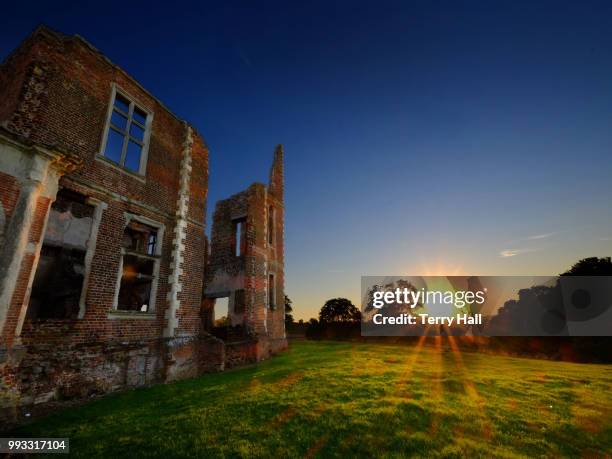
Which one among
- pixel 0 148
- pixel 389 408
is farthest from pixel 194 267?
pixel 389 408

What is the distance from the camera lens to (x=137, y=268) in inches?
482

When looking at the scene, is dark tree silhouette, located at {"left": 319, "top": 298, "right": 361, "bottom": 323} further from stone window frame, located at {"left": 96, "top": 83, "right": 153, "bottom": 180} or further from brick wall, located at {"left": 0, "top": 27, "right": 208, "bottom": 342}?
stone window frame, located at {"left": 96, "top": 83, "right": 153, "bottom": 180}

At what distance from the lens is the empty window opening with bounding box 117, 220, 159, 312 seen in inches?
413

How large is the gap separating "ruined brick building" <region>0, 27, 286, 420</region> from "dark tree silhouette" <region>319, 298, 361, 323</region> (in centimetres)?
4356

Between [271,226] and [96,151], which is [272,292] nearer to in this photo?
[271,226]

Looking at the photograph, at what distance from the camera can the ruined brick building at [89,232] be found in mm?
6551

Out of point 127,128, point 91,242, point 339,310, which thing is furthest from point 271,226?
point 339,310

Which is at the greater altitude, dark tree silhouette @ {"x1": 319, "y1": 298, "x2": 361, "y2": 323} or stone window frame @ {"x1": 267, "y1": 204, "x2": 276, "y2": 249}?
stone window frame @ {"x1": 267, "y1": 204, "x2": 276, "y2": 249}

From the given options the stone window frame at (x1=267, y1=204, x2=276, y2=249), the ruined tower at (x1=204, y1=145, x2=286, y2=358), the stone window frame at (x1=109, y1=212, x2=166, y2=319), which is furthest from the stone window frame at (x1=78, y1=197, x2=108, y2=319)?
the stone window frame at (x1=267, y1=204, x2=276, y2=249)

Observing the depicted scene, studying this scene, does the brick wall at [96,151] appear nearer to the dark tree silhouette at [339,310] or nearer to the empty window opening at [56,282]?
the empty window opening at [56,282]

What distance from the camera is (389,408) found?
6.32 m

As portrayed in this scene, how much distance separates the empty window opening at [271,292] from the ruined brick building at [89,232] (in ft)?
14.0

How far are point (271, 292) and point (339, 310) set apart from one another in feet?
131

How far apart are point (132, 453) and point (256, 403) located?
111 inches
